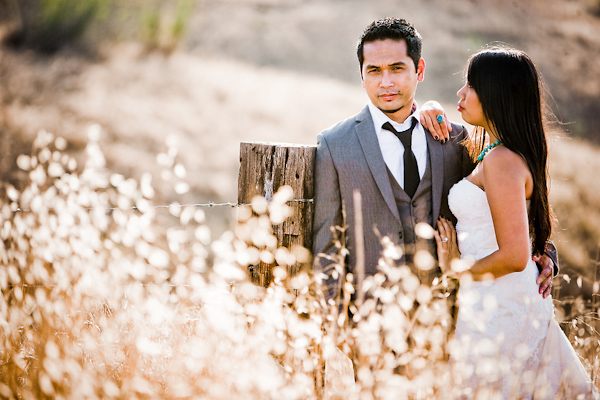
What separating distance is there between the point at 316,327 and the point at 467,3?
24552 mm

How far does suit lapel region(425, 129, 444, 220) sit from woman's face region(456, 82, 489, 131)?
27 cm

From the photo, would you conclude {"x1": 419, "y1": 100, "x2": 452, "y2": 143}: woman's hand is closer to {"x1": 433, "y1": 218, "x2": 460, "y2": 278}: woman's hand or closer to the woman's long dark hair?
the woman's long dark hair

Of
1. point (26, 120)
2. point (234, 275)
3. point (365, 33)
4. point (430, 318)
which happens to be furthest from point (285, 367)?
point (26, 120)

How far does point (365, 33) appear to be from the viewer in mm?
3629

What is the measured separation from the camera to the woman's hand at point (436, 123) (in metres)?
3.42

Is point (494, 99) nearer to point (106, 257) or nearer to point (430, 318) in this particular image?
point (430, 318)

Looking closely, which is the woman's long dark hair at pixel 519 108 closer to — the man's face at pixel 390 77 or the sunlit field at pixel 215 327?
the man's face at pixel 390 77

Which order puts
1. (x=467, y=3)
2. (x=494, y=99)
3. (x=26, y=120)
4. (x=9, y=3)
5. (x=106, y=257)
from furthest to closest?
(x=467, y=3)
(x=9, y=3)
(x=26, y=120)
(x=106, y=257)
(x=494, y=99)

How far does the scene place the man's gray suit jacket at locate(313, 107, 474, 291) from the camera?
10.6 ft

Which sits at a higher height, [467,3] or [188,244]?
[467,3]

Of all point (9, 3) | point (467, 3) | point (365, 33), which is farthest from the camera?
point (467, 3)

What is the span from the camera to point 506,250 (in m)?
2.88

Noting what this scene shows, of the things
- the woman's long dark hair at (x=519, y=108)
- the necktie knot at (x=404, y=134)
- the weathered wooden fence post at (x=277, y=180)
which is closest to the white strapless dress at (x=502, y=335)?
the woman's long dark hair at (x=519, y=108)

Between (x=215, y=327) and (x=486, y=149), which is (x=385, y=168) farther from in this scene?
(x=215, y=327)
